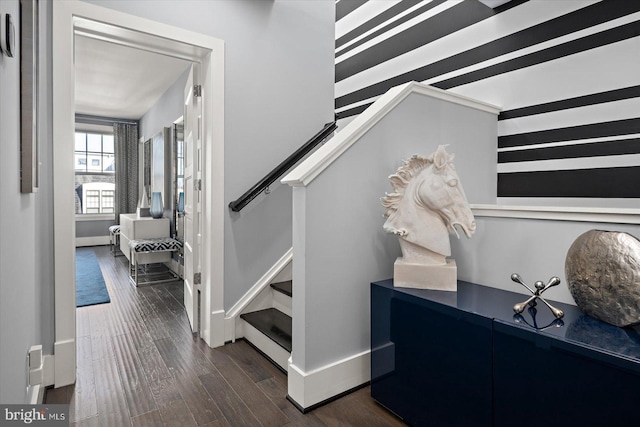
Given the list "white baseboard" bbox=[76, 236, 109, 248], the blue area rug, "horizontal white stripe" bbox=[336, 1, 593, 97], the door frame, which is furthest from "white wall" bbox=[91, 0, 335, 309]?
"white baseboard" bbox=[76, 236, 109, 248]

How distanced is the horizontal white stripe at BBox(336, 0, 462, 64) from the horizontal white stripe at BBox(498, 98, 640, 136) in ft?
3.26

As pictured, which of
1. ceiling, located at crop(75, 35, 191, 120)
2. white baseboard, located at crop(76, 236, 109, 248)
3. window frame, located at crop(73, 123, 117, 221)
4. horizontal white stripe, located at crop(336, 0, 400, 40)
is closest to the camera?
horizontal white stripe, located at crop(336, 0, 400, 40)

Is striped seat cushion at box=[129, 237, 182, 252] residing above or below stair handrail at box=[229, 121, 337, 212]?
below

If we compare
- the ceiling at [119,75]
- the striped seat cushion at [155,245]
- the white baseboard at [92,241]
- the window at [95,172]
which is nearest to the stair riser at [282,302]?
the striped seat cushion at [155,245]

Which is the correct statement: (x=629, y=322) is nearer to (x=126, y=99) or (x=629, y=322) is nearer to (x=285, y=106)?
(x=285, y=106)

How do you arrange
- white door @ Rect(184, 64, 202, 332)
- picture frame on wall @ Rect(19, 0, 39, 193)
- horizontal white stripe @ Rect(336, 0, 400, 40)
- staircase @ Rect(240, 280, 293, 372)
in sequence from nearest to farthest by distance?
picture frame on wall @ Rect(19, 0, 39, 193)
staircase @ Rect(240, 280, 293, 372)
white door @ Rect(184, 64, 202, 332)
horizontal white stripe @ Rect(336, 0, 400, 40)

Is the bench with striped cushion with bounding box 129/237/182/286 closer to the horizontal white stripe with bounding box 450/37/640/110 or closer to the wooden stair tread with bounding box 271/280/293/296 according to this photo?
the wooden stair tread with bounding box 271/280/293/296

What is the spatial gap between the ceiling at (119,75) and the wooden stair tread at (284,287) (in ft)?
8.01

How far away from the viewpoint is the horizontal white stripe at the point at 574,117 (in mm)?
1781

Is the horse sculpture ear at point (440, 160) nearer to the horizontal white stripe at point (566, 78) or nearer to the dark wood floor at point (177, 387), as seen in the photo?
the horizontal white stripe at point (566, 78)

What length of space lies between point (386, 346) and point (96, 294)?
11.2ft

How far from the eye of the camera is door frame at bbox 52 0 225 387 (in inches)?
76.7

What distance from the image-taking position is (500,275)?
1834 mm

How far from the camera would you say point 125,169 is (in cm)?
742
